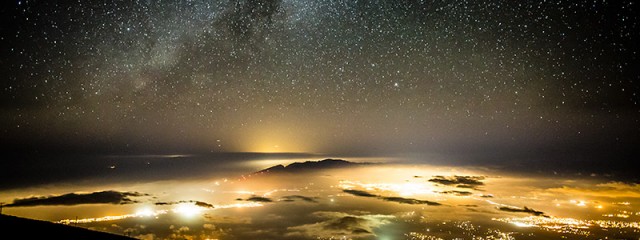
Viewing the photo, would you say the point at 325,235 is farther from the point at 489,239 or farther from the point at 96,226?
the point at 96,226

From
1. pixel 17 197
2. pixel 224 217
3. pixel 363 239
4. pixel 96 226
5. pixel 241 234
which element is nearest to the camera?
pixel 96 226

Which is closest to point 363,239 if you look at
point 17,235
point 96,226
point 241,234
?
point 241,234

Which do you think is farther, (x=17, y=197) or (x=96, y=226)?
(x=17, y=197)

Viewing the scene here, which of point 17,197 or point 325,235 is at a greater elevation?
point 17,197

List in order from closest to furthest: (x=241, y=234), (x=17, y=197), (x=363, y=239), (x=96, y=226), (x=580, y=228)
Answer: (x=96, y=226), (x=17, y=197), (x=363, y=239), (x=241, y=234), (x=580, y=228)

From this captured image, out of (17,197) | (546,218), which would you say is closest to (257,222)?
(17,197)

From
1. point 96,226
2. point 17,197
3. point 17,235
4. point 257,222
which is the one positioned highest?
point 17,235

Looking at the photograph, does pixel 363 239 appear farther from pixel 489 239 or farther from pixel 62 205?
pixel 62 205
